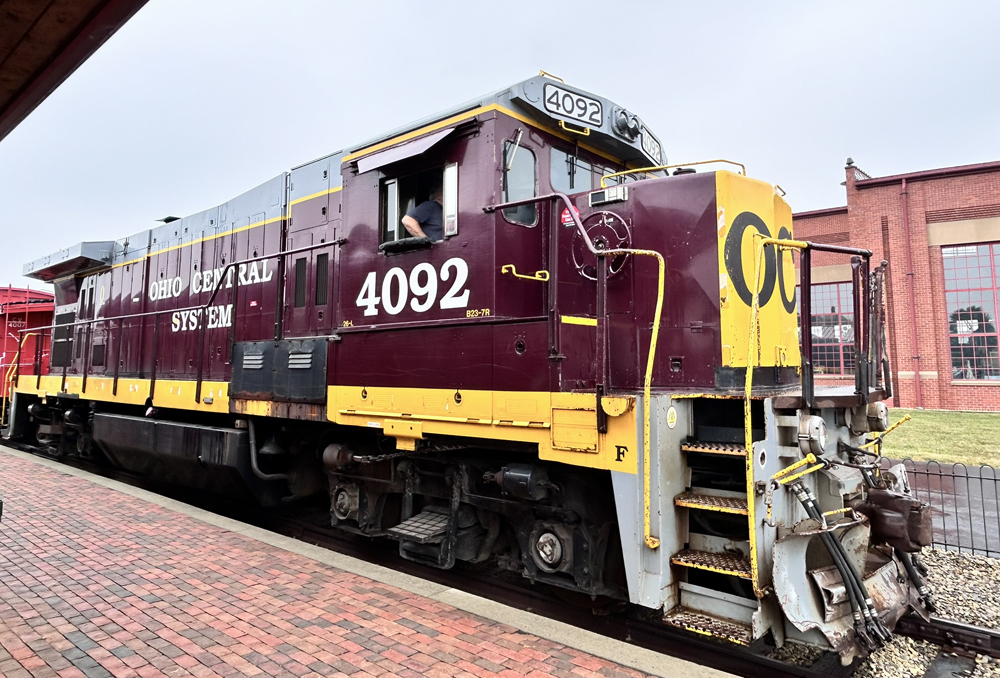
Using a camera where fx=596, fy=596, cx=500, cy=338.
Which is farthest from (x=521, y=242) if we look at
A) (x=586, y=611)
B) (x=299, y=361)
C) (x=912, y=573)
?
(x=912, y=573)

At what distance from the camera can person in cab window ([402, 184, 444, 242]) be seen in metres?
4.85

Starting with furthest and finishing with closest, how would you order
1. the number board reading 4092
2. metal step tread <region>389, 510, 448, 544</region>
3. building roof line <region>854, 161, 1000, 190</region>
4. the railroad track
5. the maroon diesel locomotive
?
building roof line <region>854, 161, 1000, 190</region> < metal step tread <region>389, 510, 448, 544</region> < the number board reading 4092 < the railroad track < the maroon diesel locomotive

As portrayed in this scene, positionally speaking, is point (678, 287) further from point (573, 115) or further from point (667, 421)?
point (573, 115)

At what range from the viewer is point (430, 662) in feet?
10.9

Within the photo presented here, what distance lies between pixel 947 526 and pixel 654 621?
4967 millimetres

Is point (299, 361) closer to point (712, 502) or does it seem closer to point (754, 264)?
point (712, 502)

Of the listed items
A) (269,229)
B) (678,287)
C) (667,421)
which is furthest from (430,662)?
(269,229)

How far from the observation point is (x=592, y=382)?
161 inches

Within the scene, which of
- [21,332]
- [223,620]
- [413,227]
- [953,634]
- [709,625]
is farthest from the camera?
[21,332]

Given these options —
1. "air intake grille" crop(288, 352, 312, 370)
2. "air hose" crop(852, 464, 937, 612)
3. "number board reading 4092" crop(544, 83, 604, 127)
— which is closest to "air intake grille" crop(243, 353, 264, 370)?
"air intake grille" crop(288, 352, 312, 370)

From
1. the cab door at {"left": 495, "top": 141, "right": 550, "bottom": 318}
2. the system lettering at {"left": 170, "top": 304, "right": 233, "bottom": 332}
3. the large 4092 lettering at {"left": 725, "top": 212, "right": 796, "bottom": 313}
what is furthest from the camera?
the system lettering at {"left": 170, "top": 304, "right": 233, "bottom": 332}

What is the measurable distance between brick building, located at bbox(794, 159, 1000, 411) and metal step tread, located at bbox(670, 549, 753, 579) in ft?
60.5

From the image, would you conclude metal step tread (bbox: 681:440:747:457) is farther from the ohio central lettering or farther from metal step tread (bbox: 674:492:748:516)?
the ohio central lettering

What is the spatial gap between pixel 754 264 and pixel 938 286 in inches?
832
